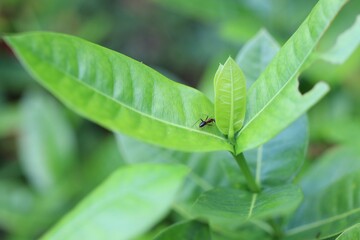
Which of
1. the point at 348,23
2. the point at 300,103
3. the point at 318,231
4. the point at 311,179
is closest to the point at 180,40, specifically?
the point at 348,23

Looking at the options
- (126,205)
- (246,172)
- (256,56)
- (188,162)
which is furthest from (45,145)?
(126,205)

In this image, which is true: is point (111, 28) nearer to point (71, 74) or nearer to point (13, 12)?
point (13, 12)

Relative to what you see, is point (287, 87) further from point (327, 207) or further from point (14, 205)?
point (14, 205)

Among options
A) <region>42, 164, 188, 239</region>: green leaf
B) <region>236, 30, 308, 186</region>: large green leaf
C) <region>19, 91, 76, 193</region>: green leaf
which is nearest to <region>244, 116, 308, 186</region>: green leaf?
<region>236, 30, 308, 186</region>: large green leaf

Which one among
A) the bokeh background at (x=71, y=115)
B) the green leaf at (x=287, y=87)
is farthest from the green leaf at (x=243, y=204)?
the bokeh background at (x=71, y=115)

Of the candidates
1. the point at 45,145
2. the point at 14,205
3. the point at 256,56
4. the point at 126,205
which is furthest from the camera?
the point at 45,145

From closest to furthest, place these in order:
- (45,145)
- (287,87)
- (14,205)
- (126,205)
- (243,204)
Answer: (126,205)
(287,87)
(243,204)
(14,205)
(45,145)
